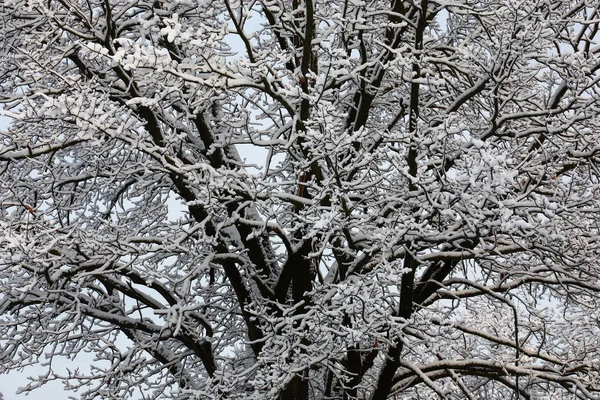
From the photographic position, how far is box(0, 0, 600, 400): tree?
219 inches

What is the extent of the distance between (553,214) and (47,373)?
5286 mm

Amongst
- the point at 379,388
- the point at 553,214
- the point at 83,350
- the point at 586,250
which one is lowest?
the point at 83,350

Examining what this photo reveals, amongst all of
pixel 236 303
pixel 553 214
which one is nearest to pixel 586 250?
pixel 553 214

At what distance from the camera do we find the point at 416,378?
24.8 feet

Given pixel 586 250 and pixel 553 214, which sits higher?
pixel 586 250

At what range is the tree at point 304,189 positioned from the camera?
557 cm

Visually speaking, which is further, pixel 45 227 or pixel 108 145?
pixel 108 145

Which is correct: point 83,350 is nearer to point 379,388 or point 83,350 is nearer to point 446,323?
point 379,388

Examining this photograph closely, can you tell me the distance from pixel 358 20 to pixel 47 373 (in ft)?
15.7

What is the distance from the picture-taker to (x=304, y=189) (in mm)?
7551

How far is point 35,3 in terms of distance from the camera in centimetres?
592

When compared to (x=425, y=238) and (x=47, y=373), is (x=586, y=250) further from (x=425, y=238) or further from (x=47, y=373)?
(x=47, y=373)

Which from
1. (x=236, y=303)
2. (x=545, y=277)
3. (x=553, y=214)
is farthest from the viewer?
(x=236, y=303)

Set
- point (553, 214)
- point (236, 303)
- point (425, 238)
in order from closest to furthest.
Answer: point (553, 214) → point (425, 238) → point (236, 303)
